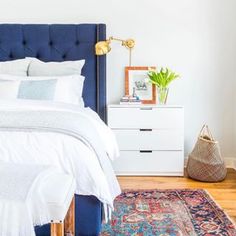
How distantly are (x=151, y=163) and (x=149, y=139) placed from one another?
232 millimetres

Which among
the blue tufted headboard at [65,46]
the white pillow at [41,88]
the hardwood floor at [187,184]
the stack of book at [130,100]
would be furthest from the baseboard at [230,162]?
the white pillow at [41,88]

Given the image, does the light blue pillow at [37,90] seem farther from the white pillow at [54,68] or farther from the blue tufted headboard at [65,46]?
the blue tufted headboard at [65,46]

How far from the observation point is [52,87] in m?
3.04

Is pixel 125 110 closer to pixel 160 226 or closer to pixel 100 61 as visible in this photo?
pixel 100 61

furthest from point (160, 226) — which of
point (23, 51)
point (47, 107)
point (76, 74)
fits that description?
point (23, 51)

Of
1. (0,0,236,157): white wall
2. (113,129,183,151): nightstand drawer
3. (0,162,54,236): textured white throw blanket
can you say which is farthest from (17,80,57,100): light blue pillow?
(0,162,54,236): textured white throw blanket

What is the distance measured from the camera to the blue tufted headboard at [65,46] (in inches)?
143

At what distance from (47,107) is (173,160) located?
4.85ft

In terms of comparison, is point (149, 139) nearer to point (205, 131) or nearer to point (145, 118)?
point (145, 118)

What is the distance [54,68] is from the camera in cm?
342

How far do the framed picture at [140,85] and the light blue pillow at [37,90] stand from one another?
0.97 meters

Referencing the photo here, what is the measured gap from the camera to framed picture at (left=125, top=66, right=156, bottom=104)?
3.77m

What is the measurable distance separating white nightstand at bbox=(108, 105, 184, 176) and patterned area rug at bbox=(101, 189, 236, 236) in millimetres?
502

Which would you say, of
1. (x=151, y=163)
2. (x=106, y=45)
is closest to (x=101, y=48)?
(x=106, y=45)
